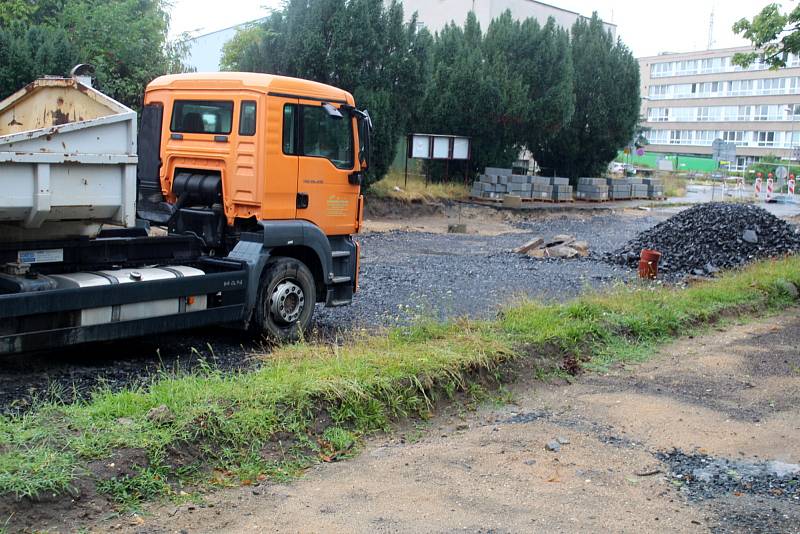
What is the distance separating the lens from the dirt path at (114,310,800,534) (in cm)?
491

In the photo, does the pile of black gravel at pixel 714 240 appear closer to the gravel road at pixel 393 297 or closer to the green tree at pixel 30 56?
the gravel road at pixel 393 297

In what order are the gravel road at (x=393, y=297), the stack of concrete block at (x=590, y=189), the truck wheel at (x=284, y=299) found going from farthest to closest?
the stack of concrete block at (x=590, y=189), the truck wheel at (x=284, y=299), the gravel road at (x=393, y=297)

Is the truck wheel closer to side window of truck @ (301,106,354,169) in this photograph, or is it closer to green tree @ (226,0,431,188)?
side window of truck @ (301,106,354,169)

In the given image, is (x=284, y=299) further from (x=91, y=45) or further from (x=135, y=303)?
(x=91, y=45)

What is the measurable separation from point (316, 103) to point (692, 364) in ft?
16.6

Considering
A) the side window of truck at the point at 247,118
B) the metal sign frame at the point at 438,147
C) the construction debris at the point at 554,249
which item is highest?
the metal sign frame at the point at 438,147

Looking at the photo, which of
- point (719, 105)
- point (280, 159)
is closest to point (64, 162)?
point (280, 159)

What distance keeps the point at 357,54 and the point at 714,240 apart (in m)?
11.9

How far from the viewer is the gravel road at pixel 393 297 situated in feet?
26.0

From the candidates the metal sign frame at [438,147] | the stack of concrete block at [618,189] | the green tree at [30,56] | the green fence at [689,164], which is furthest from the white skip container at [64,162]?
the green fence at [689,164]

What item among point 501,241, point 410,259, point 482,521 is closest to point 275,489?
point 482,521

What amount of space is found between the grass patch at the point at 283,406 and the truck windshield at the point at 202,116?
112 inches

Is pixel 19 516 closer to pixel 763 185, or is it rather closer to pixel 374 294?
pixel 374 294

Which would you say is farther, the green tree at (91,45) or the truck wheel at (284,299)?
the green tree at (91,45)
